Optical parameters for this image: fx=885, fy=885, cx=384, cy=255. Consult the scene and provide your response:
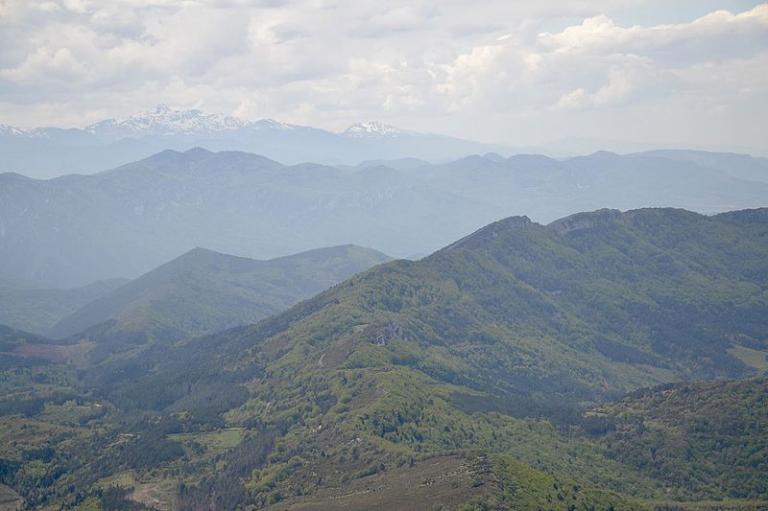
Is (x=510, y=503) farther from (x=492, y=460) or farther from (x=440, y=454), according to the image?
(x=440, y=454)

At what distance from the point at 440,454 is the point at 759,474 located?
72.0 metres

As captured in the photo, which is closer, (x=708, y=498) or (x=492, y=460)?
(x=492, y=460)

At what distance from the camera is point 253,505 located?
636ft

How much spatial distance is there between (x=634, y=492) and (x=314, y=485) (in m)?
71.8

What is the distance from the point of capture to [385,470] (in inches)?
7574

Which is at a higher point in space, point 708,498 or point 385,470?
point 385,470

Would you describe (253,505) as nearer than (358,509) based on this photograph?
No

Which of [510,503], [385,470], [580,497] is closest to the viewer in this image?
[510,503]

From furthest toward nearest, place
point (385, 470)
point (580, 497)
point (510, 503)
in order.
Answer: point (385, 470)
point (580, 497)
point (510, 503)

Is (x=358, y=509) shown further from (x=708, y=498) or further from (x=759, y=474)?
(x=759, y=474)

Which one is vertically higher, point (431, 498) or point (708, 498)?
point (431, 498)

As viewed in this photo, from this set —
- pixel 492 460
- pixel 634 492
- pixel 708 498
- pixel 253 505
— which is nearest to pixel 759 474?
pixel 708 498

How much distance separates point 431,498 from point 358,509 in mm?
14456

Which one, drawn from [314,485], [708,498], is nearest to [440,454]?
[314,485]
